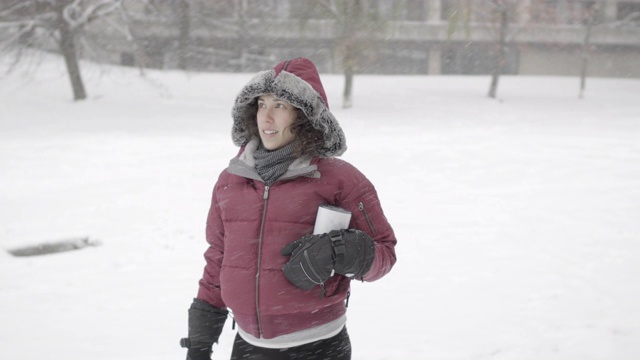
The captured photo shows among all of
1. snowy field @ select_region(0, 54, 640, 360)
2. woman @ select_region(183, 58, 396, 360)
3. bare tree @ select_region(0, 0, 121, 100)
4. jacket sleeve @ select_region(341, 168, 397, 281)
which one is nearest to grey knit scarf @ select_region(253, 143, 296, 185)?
woman @ select_region(183, 58, 396, 360)

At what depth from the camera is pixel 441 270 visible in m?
6.40

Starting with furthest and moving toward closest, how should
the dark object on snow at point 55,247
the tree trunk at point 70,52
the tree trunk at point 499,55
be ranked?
the tree trunk at point 499,55
the tree trunk at point 70,52
the dark object on snow at point 55,247

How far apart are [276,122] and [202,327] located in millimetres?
799

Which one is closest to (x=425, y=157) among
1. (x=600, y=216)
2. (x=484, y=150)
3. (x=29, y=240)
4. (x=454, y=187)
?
(x=484, y=150)

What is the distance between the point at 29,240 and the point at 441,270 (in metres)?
4.94

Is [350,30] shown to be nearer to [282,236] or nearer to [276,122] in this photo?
[276,122]

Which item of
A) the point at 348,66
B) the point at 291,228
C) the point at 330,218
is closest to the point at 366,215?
the point at 330,218

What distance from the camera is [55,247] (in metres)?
7.47

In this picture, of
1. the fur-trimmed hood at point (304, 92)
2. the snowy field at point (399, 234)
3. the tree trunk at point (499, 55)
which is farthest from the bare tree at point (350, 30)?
the fur-trimmed hood at point (304, 92)

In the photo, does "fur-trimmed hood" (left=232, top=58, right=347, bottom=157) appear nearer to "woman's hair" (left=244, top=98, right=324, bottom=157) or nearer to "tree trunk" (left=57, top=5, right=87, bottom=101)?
"woman's hair" (left=244, top=98, right=324, bottom=157)

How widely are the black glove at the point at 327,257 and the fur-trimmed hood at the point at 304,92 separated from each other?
1.08 feet

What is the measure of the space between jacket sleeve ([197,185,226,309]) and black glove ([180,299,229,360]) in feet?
0.09

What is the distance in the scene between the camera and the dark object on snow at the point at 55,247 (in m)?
7.27

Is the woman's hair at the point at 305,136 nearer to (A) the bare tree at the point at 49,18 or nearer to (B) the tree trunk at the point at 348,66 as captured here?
(A) the bare tree at the point at 49,18
